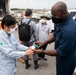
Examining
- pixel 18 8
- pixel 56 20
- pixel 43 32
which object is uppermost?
pixel 56 20

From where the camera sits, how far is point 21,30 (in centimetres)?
619

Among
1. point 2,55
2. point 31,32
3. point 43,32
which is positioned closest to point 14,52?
point 2,55

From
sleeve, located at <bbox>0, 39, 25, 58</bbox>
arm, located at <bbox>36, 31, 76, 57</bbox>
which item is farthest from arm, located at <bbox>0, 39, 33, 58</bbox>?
arm, located at <bbox>36, 31, 76, 57</bbox>

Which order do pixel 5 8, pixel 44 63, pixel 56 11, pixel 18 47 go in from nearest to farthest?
pixel 56 11, pixel 18 47, pixel 44 63, pixel 5 8

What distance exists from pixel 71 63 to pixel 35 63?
2.82 m

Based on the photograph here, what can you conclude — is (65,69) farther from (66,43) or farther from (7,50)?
(7,50)

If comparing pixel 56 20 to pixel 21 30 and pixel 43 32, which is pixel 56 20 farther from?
pixel 43 32

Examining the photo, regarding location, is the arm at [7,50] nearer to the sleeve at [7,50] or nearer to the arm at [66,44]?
the sleeve at [7,50]

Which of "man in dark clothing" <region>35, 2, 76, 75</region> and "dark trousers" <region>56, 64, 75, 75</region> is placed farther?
"dark trousers" <region>56, 64, 75, 75</region>

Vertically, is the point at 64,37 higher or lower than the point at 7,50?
higher

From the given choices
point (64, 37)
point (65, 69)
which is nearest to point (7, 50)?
point (64, 37)

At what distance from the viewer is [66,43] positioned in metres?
3.24

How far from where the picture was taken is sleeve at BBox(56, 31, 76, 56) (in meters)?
3.19

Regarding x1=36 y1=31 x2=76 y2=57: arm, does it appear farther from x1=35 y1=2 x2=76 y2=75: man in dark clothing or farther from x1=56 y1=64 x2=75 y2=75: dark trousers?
x1=56 y1=64 x2=75 y2=75: dark trousers
